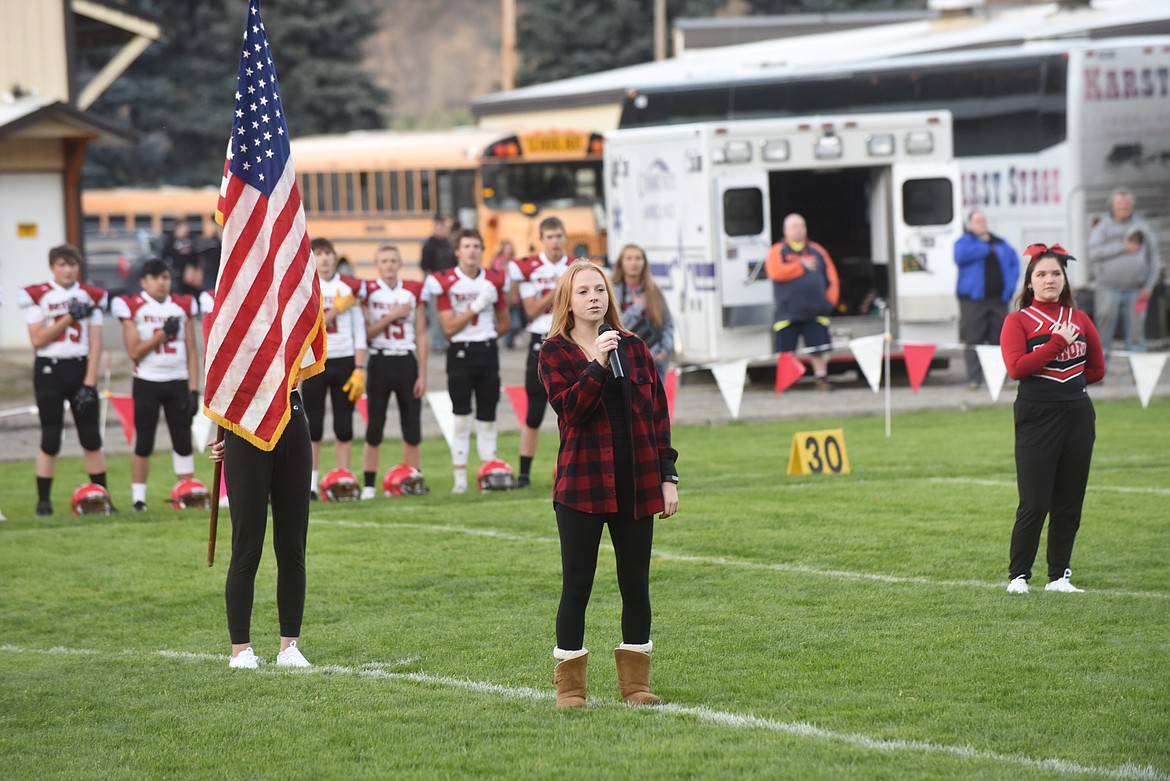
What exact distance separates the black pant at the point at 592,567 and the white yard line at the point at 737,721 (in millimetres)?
339

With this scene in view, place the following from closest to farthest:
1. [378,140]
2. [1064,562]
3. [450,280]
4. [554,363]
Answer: [554,363] < [1064,562] < [450,280] < [378,140]

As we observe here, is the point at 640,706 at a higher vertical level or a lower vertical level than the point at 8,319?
lower

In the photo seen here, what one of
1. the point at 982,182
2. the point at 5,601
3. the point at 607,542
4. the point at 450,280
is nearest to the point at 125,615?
the point at 5,601

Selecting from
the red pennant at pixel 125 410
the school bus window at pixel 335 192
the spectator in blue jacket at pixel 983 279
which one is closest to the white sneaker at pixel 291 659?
the red pennant at pixel 125 410

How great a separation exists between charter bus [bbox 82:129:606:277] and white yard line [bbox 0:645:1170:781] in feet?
75.0

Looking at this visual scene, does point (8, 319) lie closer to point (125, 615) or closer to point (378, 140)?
point (378, 140)

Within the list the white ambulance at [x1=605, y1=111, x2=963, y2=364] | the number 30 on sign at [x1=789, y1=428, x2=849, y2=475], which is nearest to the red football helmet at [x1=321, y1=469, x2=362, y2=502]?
the number 30 on sign at [x1=789, y1=428, x2=849, y2=475]

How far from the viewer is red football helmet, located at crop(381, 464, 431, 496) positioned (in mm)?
13711

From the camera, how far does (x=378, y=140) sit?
126 feet

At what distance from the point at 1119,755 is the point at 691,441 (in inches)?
429

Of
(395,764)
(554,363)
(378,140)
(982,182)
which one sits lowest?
(395,764)

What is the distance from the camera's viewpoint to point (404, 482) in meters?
13.7

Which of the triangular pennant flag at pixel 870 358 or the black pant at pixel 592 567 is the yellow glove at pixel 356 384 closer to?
the triangular pennant flag at pixel 870 358

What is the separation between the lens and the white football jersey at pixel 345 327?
13312 millimetres
